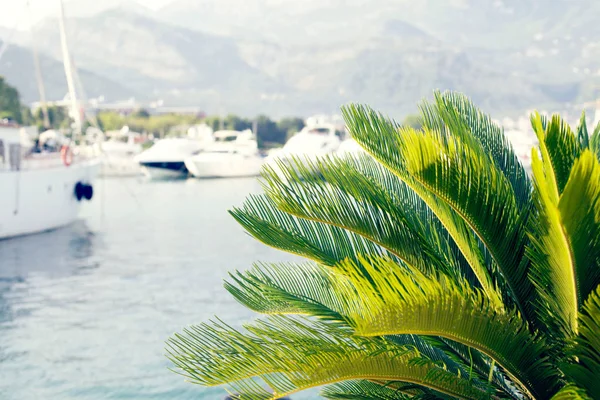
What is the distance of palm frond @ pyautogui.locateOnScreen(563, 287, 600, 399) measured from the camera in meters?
3.54

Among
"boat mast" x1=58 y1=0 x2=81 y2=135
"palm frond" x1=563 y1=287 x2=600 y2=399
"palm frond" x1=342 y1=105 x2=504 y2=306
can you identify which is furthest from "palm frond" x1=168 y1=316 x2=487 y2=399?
"boat mast" x1=58 y1=0 x2=81 y2=135

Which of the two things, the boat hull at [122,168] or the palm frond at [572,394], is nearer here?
the palm frond at [572,394]

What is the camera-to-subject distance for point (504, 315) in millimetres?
3953

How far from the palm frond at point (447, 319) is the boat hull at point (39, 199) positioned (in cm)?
2332

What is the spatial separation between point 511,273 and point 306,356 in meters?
1.18

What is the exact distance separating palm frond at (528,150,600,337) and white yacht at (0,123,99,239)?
23.5 m

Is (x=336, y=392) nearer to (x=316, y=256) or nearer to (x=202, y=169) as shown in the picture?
(x=316, y=256)

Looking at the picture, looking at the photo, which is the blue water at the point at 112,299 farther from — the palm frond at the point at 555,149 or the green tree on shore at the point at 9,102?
the green tree on shore at the point at 9,102

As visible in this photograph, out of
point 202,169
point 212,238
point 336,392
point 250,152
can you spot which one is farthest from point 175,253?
point 250,152

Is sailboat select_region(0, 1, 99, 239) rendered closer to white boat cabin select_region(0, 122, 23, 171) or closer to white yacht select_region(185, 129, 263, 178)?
white boat cabin select_region(0, 122, 23, 171)

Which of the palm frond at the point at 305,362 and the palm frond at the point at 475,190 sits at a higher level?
the palm frond at the point at 475,190

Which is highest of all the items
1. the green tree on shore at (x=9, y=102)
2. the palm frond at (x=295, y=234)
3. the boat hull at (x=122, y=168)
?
the palm frond at (x=295, y=234)

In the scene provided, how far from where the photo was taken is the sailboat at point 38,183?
26.0m

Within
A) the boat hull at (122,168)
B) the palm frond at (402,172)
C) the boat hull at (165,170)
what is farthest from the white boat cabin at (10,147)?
the boat hull at (122,168)
